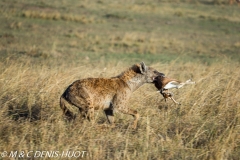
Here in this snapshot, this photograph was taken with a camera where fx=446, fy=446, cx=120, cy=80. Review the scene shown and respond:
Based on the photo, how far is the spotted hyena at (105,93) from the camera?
644cm

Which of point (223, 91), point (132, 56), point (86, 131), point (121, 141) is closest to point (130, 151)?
point (121, 141)

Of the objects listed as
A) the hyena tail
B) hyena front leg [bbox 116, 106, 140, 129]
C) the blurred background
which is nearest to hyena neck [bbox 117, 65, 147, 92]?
hyena front leg [bbox 116, 106, 140, 129]

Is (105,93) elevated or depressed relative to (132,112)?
elevated

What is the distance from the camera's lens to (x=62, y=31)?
70.4 feet

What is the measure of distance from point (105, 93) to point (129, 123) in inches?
23.8

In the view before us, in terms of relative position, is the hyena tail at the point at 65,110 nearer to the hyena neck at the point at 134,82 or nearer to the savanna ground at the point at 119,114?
the savanna ground at the point at 119,114

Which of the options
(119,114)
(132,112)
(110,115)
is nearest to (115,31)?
(119,114)

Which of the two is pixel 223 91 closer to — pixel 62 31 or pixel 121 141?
pixel 121 141

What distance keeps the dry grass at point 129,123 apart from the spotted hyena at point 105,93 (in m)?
0.22

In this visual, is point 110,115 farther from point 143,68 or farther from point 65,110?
point 143,68

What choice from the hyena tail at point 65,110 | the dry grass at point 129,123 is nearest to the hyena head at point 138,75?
the dry grass at point 129,123

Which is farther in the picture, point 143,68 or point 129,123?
point 143,68

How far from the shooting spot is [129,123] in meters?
6.91

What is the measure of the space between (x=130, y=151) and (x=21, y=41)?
13383 mm
